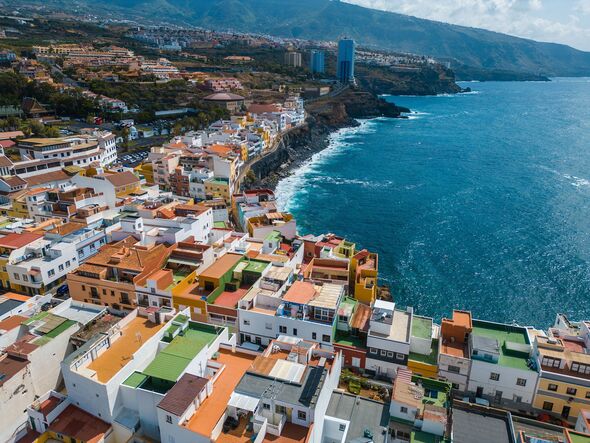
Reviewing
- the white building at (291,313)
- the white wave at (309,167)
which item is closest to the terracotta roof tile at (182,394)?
the white building at (291,313)

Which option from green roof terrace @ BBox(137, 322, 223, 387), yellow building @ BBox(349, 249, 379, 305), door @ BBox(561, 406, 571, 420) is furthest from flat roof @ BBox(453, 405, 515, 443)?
green roof terrace @ BBox(137, 322, 223, 387)

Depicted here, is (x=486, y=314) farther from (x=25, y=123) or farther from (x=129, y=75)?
(x=129, y=75)

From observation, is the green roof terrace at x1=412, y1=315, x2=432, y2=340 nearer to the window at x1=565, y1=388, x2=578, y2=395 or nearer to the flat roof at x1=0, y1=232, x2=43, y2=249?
the window at x1=565, y1=388, x2=578, y2=395

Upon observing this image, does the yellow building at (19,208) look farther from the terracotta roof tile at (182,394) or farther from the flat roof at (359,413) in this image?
the flat roof at (359,413)

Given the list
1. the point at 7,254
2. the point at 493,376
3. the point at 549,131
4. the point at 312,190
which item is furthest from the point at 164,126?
the point at 549,131

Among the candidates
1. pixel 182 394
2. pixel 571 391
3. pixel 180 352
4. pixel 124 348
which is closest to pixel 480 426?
pixel 571 391

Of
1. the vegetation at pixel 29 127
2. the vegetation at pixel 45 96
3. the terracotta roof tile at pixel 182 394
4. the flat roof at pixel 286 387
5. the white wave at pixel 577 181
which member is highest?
the vegetation at pixel 45 96
